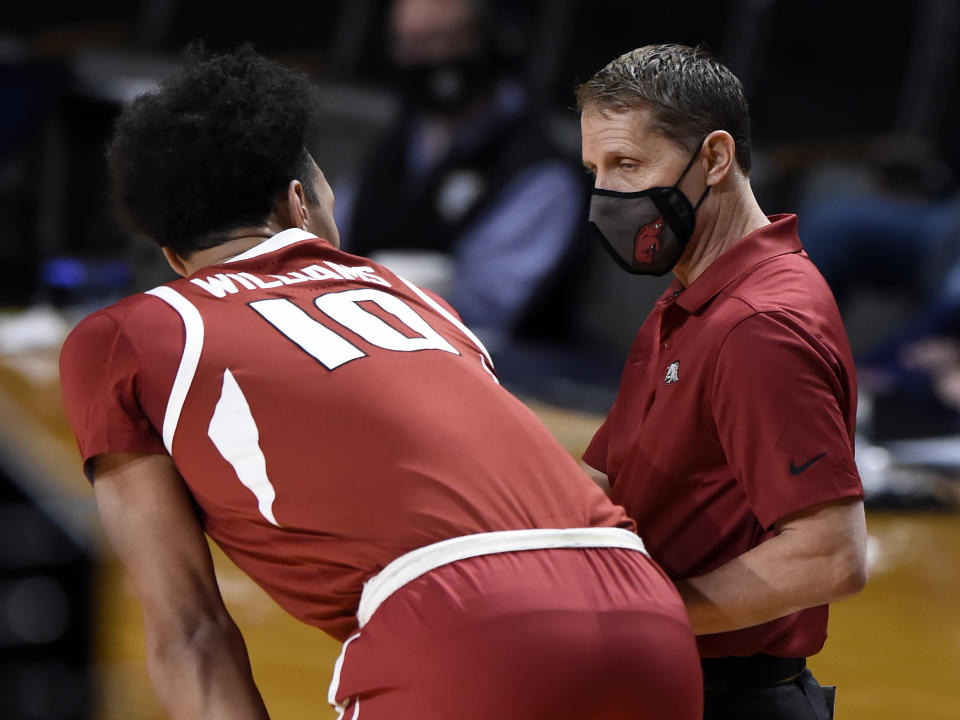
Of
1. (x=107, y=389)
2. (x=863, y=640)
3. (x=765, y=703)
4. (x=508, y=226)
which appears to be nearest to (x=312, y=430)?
(x=107, y=389)

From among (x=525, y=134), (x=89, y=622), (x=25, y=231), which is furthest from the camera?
(x=25, y=231)

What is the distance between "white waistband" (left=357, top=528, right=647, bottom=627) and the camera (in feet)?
3.84

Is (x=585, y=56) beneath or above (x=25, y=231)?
above

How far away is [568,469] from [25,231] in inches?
243

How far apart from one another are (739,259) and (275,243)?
505 mm

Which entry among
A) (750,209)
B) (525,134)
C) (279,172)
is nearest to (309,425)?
(279,172)

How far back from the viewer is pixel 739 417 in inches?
50.3

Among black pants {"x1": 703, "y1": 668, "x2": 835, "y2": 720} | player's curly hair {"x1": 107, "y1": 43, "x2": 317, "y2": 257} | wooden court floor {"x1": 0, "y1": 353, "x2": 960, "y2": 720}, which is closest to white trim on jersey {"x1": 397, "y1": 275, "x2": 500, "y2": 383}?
player's curly hair {"x1": 107, "y1": 43, "x2": 317, "y2": 257}

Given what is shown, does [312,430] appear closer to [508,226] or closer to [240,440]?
[240,440]

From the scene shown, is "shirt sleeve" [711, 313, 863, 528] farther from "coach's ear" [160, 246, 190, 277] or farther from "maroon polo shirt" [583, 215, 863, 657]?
"coach's ear" [160, 246, 190, 277]

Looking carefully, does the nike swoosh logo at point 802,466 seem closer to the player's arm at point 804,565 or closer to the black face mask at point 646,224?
the player's arm at point 804,565

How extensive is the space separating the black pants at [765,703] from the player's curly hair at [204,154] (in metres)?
0.74

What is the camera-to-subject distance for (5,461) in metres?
1.19

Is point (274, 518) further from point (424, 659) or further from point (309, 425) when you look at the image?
point (424, 659)
